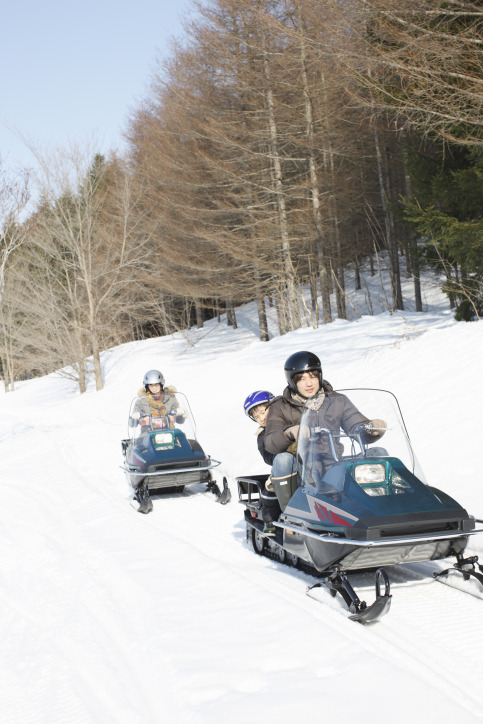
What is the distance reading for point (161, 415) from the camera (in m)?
9.39

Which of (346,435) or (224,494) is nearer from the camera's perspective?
(346,435)

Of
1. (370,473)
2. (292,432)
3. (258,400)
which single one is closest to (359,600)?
(370,473)

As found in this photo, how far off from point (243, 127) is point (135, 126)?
13358 millimetres

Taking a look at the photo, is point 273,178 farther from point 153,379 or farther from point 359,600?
point 359,600

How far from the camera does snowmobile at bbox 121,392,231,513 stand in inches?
315

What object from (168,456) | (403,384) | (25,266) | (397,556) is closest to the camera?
(397,556)

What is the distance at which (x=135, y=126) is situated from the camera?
99.8ft

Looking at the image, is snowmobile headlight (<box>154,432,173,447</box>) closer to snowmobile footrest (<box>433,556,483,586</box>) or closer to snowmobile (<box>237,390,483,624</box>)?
snowmobile (<box>237,390,483,624</box>)

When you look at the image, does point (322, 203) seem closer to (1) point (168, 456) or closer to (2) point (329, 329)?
(2) point (329, 329)

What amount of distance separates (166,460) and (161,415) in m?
1.36

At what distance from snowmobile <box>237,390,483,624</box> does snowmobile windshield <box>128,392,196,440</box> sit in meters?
4.05

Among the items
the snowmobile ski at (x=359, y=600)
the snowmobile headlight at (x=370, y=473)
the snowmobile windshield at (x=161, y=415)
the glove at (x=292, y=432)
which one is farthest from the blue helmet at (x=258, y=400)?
the snowmobile windshield at (x=161, y=415)

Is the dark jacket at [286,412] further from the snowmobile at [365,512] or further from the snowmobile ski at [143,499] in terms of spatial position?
the snowmobile ski at [143,499]

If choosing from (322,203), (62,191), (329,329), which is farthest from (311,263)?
(62,191)
